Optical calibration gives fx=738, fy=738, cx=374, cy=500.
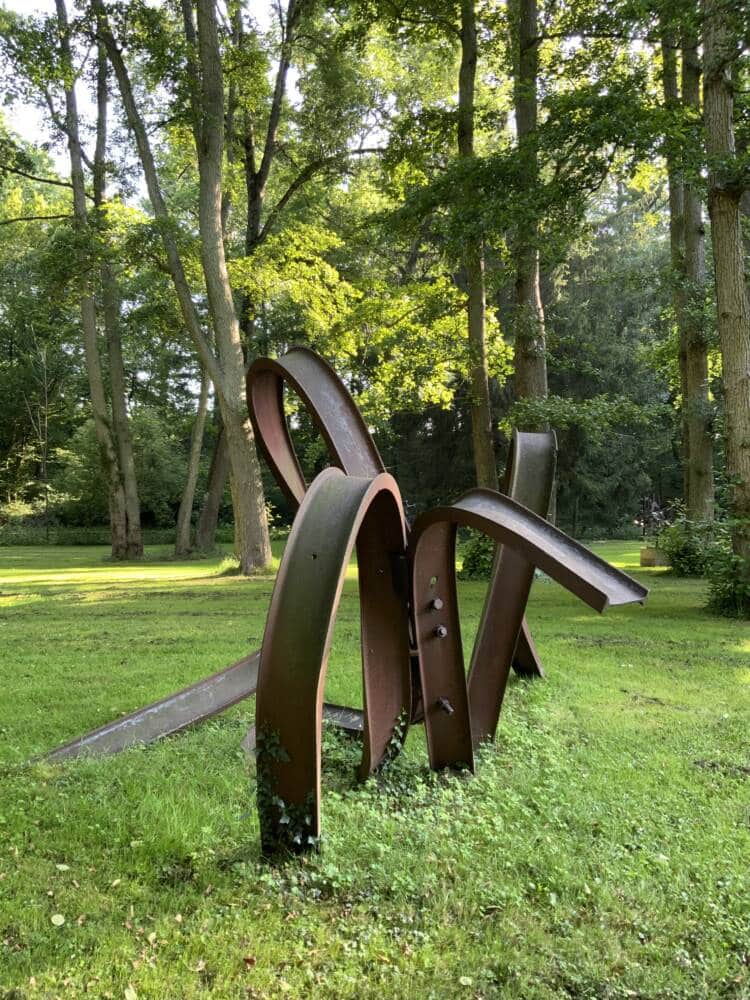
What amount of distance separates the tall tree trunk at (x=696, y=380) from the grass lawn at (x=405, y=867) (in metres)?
10.2

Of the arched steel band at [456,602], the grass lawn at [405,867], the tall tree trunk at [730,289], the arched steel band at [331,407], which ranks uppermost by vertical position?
the tall tree trunk at [730,289]

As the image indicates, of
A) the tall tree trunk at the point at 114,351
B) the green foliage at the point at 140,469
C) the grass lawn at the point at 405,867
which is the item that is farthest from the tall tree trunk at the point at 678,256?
the green foliage at the point at 140,469

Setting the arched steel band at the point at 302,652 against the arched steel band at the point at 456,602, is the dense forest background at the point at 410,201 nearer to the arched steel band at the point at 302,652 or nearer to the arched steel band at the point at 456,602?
the arched steel band at the point at 456,602

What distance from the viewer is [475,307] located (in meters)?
16.2

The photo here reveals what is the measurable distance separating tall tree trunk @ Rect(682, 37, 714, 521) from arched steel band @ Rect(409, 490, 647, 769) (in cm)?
1159

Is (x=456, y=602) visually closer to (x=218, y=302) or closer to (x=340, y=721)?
(x=340, y=721)

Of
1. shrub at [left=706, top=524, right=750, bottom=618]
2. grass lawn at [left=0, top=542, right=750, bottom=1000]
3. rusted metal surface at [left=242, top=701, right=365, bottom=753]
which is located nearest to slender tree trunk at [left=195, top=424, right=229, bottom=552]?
shrub at [left=706, top=524, right=750, bottom=618]

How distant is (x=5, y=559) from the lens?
27.3 meters

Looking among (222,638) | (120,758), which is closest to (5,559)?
(222,638)

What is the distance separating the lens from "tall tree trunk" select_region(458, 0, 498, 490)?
15172mm

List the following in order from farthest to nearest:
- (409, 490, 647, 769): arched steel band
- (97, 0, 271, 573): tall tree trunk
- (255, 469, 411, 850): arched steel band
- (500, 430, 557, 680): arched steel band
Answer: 1. (97, 0, 271, 573): tall tree trunk
2. (500, 430, 557, 680): arched steel band
3. (409, 490, 647, 769): arched steel band
4. (255, 469, 411, 850): arched steel band

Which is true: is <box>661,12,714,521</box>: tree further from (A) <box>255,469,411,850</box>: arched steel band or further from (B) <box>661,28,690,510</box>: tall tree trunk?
(A) <box>255,469,411,850</box>: arched steel band

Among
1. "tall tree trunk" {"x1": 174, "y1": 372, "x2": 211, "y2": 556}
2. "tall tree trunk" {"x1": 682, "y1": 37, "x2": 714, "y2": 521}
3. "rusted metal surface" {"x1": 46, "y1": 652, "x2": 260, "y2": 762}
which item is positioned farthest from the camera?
"tall tree trunk" {"x1": 174, "y1": 372, "x2": 211, "y2": 556}

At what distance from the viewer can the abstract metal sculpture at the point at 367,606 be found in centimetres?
318
